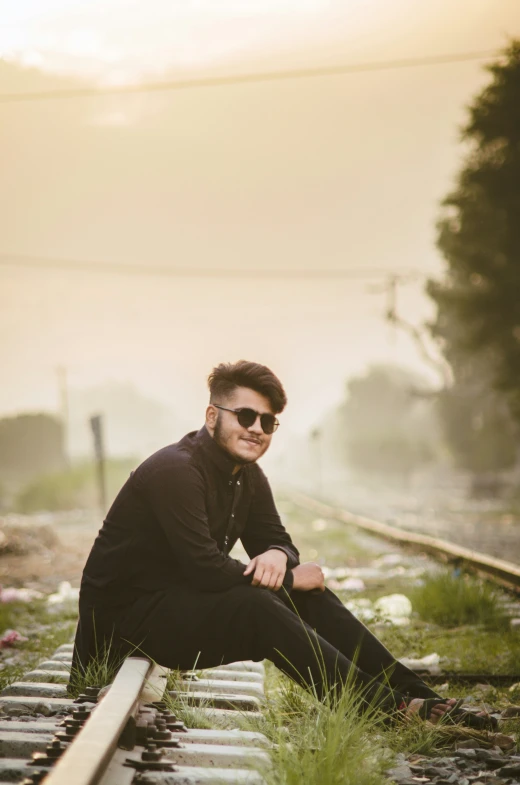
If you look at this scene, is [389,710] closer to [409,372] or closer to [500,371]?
[500,371]

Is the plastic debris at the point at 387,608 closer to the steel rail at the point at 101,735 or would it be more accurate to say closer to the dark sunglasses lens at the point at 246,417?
the dark sunglasses lens at the point at 246,417

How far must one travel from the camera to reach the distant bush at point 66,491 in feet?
89.0

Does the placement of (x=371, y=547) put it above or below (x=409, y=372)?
below

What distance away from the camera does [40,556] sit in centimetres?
1165

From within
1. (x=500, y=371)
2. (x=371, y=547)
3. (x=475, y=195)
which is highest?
(x=475, y=195)

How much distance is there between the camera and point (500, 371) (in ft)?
79.3

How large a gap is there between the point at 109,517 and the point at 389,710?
4.73 feet

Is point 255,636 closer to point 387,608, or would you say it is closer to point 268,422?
point 268,422

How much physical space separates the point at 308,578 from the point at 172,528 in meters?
0.64

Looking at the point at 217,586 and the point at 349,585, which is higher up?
the point at 217,586

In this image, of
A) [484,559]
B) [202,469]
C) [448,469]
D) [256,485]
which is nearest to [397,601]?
[484,559]

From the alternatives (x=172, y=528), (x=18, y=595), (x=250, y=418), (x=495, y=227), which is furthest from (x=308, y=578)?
(x=495, y=227)

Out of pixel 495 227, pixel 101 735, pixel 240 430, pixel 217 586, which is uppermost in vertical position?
pixel 495 227

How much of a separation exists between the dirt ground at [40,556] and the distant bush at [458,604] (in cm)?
383
